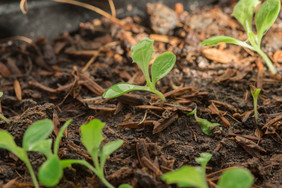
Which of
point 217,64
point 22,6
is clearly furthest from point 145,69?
point 22,6

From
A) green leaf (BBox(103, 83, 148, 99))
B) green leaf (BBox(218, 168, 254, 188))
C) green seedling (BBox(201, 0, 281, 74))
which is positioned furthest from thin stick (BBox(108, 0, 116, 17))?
green leaf (BBox(218, 168, 254, 188))

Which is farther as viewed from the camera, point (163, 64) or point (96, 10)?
point (96, 10)

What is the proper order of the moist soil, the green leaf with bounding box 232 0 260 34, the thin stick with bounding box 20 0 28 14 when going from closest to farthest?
the moist soil → the green leaf with bounding box 232 0 260 34 → the thin stick with bounding box 20 0 28 14

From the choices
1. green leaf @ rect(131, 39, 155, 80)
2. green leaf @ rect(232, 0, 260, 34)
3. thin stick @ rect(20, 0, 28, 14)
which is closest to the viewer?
green leaf @ rect(131, 39, 155, 80)

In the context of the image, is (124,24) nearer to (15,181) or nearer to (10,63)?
(10,63)

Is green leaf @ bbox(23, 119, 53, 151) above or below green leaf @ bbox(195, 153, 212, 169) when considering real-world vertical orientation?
above

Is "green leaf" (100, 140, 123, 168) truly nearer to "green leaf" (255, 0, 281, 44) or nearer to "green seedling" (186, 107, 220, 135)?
"green seedling" (186, 107, 220, 135)

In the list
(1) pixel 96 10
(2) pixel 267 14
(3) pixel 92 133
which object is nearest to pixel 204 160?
(3) pixel 92 133

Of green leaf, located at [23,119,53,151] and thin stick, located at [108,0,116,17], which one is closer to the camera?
green leaf, located at [23,119,53,151]

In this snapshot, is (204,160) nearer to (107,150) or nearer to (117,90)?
(107,150)
